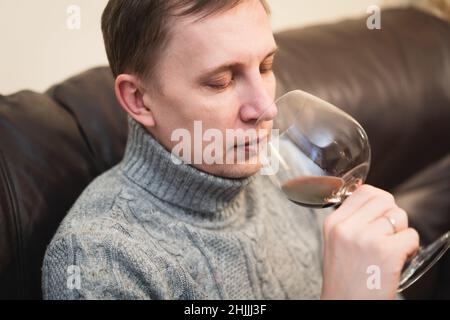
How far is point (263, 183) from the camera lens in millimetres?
1162

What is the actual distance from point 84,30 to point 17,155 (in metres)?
0.42

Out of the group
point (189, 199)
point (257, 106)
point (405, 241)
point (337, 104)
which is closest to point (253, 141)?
point (257, 106)

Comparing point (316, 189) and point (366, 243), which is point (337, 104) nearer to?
point (316, 189)

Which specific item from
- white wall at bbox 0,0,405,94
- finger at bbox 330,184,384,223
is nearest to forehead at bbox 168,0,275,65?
finger at bbox 330,184,384,223

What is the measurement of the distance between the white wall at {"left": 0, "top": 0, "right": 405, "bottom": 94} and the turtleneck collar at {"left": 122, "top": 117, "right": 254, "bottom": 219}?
37cm

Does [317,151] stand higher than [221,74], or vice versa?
[221,74]

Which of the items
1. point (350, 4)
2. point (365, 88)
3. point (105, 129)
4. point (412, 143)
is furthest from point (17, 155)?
point (350, 4)

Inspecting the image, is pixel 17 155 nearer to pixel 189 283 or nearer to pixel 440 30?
pixel 189 283

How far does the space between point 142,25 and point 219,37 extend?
0.13 meters

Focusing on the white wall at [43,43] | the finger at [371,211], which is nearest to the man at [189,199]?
the finger at [371,211]

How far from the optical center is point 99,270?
2.68 feet

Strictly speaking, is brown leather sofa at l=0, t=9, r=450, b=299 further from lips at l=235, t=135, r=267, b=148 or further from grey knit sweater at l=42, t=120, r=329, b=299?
lips at l=235, t=135, r=267, b=148

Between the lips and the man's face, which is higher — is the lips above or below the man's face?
below

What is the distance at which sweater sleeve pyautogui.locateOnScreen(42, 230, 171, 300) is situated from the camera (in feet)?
2.63
